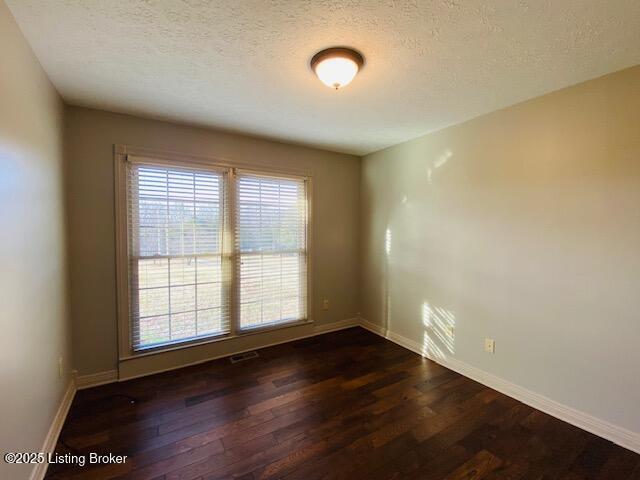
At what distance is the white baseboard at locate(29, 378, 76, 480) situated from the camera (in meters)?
1.50

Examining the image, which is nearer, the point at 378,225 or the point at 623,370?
the point at 623,370

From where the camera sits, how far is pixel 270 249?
325cm

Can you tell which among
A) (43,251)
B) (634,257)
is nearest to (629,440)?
(634,257)

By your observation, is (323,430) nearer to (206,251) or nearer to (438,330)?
(438,330)

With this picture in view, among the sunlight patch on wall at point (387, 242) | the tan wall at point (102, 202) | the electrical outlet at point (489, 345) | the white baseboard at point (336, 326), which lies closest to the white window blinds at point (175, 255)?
the tan wall at point (102, 202)

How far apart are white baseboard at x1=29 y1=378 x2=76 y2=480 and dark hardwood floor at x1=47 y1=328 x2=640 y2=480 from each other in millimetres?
44

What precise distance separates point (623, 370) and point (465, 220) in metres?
1.44

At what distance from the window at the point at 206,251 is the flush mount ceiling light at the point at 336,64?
1.60 meters

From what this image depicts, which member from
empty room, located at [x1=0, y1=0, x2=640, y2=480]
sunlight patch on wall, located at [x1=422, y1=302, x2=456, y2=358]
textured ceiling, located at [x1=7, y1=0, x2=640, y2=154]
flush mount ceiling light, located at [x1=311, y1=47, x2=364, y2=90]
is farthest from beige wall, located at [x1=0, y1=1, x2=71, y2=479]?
sunlight patch on wall, located at [x1=422, y1=302, x2=456, y2=358]

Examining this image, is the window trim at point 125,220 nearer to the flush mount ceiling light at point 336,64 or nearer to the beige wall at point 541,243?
the flush mount ceiling light at point 336,64

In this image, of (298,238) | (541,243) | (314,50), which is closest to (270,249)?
(298,238)

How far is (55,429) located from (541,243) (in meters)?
3.58

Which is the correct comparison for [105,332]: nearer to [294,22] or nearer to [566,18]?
[294,22]

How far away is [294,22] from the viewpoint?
139 centimetres
